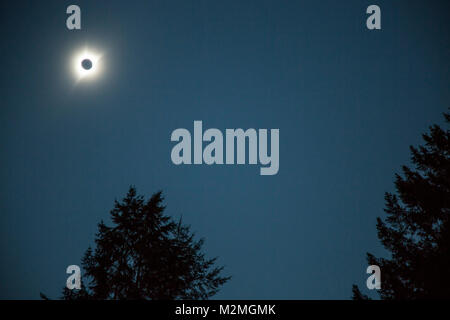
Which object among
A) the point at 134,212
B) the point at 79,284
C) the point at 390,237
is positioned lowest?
the point at 79,284

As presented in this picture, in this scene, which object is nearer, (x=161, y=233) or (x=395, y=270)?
(x=395, y=270)

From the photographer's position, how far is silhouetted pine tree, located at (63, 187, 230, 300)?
9.47m

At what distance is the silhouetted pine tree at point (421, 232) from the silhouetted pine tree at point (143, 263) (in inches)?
198

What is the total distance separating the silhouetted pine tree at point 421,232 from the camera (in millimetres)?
8216

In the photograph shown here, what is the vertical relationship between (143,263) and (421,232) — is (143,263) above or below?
below

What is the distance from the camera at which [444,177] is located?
9719mm

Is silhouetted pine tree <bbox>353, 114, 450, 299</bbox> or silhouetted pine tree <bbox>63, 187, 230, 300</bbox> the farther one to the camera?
silhouetted pine tree <bbox>63, 187, 230, 300</bbox>

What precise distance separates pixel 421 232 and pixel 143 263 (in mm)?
8299

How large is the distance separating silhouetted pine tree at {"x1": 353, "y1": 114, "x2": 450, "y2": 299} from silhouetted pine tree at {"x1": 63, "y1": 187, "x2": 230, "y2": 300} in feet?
16.5

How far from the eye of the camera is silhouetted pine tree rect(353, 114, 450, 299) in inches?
323

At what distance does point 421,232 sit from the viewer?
31.8ft
